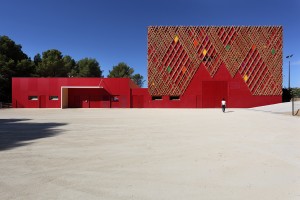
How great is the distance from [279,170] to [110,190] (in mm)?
3951

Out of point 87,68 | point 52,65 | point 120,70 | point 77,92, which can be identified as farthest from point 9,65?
point 120,70

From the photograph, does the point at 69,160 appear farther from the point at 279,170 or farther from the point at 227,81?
the point at 227,81

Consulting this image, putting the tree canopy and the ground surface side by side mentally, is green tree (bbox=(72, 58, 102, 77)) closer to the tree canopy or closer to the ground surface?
the tree canopy

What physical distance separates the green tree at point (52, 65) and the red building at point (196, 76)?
61.4ft

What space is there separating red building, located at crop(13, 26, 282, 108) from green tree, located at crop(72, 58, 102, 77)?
31509 millimetres

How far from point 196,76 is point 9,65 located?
36586 mm

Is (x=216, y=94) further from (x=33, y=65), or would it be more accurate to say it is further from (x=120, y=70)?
(x=120, y=70)

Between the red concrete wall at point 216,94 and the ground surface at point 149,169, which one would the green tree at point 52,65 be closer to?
the red concrete wall at point 216,94

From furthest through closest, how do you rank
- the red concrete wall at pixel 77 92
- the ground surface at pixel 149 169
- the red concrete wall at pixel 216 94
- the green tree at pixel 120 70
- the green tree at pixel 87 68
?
1. the green tree at pixel 120 70
2. the green tree at pixel 87 68
3. the red concrete wall at pixel 77 92
4. the red concrete wall at pixel 216 94
5. the ground surface at pixel 149 169

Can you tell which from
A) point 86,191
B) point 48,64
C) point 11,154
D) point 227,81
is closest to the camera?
point 86,191

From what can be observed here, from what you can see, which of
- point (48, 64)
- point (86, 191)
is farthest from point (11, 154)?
point (48, 64)

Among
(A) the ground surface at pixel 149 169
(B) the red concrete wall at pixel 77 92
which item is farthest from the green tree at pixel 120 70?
(A) the ground surface at pixel 149 169

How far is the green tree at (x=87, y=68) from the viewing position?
6844 centimetres

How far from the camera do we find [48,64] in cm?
5519
